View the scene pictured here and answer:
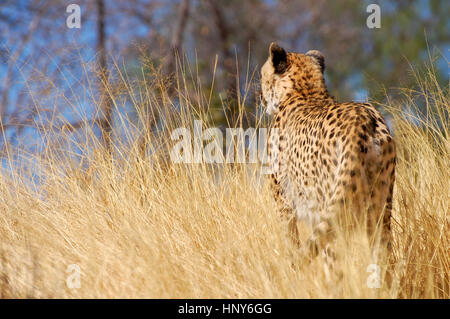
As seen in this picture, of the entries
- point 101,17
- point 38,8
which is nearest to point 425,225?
point 101,17

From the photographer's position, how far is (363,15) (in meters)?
10.1

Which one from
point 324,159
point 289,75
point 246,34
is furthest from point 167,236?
point 246,34

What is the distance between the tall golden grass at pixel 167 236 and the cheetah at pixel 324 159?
0.16m

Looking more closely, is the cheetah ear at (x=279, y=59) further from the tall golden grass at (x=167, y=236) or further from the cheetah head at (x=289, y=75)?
the tall golden grass at (x=167, y=236)

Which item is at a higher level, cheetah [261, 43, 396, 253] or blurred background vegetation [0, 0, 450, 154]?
blurred background vegetation [0, 0, 450, 154]

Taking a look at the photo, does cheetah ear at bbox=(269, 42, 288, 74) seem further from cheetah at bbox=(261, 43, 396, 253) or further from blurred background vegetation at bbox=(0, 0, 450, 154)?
blurred background vegetation at bbox=(0, 0, 450, 154)

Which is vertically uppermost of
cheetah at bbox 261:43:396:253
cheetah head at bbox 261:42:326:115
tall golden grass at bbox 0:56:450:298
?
cheetah head at bbox 261:42:326:115

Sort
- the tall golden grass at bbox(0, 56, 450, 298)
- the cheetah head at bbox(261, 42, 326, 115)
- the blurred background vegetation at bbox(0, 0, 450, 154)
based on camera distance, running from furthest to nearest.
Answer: the blurred background vegetation at bbox(0, 0, 450, 154) → the cheetah head at bbox(261, 42, 326, 115) → the tall golden grass at bbox(0, 56, 450, 298)

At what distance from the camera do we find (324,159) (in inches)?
108

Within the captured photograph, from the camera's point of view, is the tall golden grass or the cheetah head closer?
the tall golden grass

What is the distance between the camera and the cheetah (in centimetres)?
254

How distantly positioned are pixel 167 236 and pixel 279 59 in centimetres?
137

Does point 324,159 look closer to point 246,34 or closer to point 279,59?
point 279,59

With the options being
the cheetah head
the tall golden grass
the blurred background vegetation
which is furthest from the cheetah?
the blurred background vegetation
